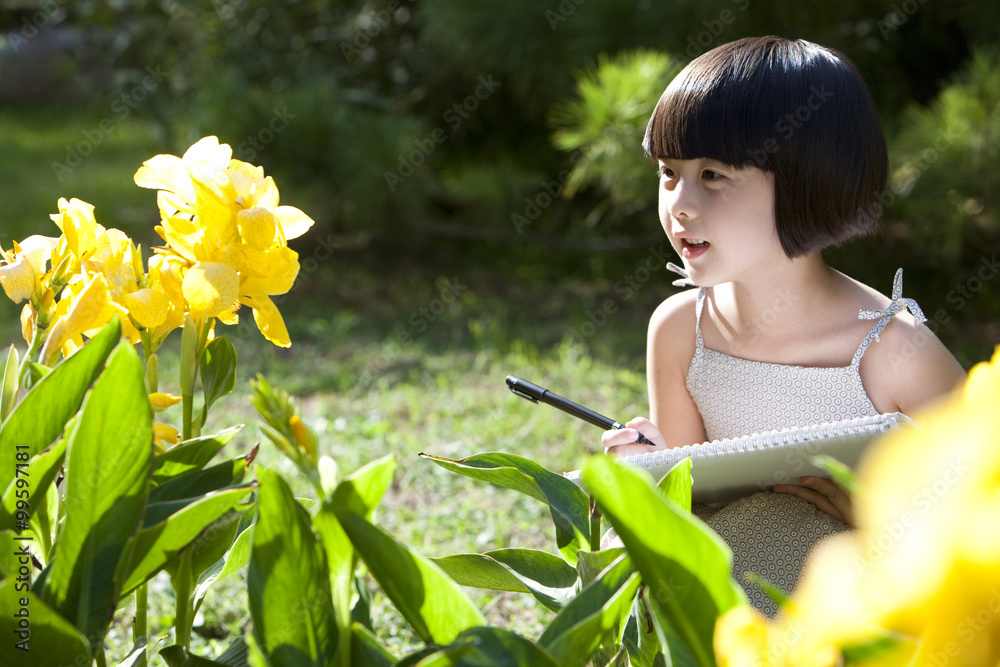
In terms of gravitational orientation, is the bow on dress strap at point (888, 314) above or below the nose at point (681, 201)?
below

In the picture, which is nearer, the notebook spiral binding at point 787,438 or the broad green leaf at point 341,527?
the broad green leaf at point 341,527

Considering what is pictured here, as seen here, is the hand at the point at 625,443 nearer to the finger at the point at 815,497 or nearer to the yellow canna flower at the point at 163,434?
the finger at the point at 815,497

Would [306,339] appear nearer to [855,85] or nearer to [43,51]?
[855,85]

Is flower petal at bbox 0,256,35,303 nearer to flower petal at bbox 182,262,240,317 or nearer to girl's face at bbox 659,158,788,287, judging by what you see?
flower petal at bbox 182,262,240,317

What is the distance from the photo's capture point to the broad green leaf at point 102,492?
0.47 m

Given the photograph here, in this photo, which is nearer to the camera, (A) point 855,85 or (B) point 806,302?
(A) point 855,85

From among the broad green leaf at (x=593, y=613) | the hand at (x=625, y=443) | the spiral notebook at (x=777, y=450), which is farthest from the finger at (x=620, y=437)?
the broad green leaf at (x=593, y=613)

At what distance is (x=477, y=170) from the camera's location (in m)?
3.12

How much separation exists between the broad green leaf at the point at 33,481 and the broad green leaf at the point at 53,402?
18 mm

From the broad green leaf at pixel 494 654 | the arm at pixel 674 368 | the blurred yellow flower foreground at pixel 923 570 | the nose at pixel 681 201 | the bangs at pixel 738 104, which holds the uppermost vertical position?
the blurred yellow flower foreground at pixel 923 570

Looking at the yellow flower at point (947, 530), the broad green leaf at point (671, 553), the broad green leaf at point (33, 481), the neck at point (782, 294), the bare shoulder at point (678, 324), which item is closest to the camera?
the yellow flower at point (947, 530)

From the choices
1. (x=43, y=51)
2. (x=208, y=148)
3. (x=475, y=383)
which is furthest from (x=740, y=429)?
(x=43, y=51)

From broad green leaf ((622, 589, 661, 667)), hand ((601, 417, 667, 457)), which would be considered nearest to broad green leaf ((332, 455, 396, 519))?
broad green leaf ((622, 589, 661, 667))

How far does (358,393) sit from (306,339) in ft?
1.85
